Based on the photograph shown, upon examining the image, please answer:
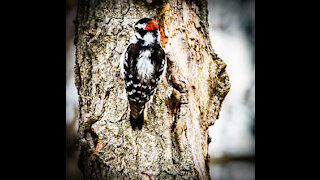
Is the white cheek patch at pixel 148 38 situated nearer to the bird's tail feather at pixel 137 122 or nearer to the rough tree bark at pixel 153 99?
the rough tree bark at pixel 153 99

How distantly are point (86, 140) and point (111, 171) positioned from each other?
0.92ft

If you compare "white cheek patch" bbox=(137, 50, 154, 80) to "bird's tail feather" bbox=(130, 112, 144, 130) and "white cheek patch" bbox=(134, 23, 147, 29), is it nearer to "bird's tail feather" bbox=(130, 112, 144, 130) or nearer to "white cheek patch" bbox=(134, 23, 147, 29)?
"white cheek patch" bbox=(134, 23, 147, 29)

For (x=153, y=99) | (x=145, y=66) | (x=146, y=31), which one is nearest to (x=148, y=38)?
(x=146, y=31)

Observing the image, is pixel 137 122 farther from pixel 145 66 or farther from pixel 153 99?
pixel 145 66

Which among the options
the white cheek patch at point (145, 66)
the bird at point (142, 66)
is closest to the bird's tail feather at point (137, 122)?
the bird at point (142, 66)

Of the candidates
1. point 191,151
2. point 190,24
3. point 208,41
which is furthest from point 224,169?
point 190,24

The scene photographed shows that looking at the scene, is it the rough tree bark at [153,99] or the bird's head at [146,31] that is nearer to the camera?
the rough tree bark at [153,99]

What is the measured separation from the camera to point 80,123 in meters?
1.60

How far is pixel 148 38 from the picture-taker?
1.59 metres

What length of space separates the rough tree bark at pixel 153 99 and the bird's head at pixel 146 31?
0.20ft

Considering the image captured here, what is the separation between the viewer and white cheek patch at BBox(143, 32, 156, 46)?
61.8 inches

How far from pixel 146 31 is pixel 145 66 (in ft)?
0.81

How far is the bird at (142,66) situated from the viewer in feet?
4.97

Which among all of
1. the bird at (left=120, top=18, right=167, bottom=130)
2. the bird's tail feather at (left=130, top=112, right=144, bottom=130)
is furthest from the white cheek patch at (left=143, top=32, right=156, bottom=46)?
the bird's tail feather at (left=130, top=112, right=144, bottom=130)
